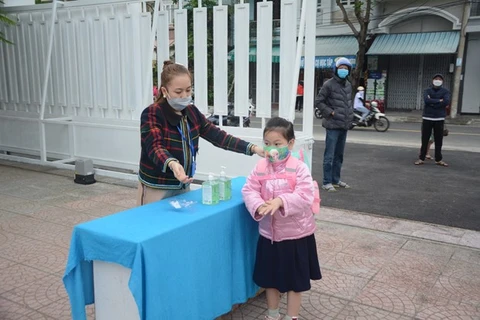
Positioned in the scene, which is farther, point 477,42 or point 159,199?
point 477,42

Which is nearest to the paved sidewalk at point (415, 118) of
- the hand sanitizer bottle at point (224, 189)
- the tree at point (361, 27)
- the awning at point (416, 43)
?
the tree at point (361, 27)

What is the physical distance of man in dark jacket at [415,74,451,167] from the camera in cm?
878

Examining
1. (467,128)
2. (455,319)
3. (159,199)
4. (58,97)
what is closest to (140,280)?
(159,199)

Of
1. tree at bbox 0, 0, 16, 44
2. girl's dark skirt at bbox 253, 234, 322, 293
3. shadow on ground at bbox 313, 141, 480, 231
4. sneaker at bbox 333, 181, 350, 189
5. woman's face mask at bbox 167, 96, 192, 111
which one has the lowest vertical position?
shadow on ground at bbox 313, 141, 480, 231

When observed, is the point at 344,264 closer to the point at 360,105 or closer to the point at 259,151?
the point at 259,151

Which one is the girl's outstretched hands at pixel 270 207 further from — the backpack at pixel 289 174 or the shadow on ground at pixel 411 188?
the shadow on ground at pixel 411 188

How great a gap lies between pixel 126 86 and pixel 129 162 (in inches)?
48.5

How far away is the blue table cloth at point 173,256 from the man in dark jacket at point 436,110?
6.81 meters

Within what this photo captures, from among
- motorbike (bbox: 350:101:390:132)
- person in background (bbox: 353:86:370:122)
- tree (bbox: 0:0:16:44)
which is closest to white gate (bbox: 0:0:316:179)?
tree (bbox: 0:0:16:44)

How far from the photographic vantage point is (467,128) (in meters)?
16.9

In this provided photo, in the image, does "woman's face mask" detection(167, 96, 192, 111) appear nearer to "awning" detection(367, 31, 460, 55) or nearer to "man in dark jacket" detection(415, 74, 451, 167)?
"man in dark jacket" detection(415, 74, 451, 167)

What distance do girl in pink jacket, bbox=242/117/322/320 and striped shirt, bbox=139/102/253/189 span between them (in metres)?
0.54

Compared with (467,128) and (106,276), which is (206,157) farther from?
(467,128)

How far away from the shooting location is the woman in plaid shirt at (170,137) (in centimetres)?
307
